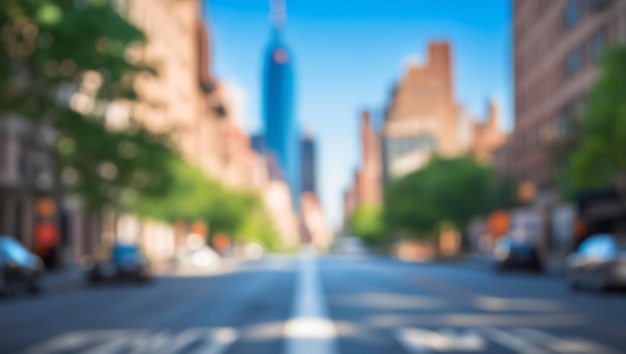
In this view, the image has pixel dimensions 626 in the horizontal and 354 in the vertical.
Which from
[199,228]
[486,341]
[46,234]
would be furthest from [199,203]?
[486,341]

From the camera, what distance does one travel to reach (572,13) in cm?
6206

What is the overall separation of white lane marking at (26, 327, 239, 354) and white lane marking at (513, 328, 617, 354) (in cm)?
386

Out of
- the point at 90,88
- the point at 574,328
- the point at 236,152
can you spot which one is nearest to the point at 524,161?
the point at 90,88

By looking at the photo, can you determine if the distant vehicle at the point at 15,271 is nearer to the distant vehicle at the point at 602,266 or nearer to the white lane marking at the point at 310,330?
the white lane marking at the point at 310,330

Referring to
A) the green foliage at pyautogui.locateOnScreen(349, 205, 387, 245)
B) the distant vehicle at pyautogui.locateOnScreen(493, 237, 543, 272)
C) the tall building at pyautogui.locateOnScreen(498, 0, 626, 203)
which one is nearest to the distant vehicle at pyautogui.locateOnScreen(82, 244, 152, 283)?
the distant vehicle at pyautogui.locateOnScreen(493, 237, 543, 272)

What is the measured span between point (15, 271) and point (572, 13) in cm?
4422

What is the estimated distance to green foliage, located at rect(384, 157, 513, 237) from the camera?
78.6 m

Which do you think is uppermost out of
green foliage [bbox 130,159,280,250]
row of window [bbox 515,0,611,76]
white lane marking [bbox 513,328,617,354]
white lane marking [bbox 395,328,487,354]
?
row of window [bbox 515,0,611,76]

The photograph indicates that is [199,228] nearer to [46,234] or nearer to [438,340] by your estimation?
[46,234]

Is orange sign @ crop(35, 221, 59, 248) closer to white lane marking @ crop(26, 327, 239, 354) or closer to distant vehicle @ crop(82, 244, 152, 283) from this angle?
distant vehicle @ crop(82, 244, 152, 283)

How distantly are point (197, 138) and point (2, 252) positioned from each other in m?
89.7

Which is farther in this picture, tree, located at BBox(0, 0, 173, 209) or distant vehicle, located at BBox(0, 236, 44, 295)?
tree, located at BBox(0, 0, 173, 209)

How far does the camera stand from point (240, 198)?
351 feet

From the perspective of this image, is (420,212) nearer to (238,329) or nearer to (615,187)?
(615,187)
